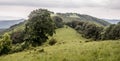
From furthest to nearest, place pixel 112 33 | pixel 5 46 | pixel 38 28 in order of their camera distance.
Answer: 1. pixel 112 33
2. pixel 38 28
3. pixel 5 46

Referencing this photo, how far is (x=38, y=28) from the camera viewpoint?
58.1 metres

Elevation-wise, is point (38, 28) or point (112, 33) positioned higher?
point (38, 28)

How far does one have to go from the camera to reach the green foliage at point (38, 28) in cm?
5738

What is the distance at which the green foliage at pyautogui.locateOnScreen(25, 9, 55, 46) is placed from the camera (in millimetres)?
57375

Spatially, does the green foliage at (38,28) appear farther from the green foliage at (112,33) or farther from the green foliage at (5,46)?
the green foliage at (112,33)

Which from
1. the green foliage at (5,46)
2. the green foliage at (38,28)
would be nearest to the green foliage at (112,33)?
the green foliage at (38,28)

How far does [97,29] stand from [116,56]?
105771 millimetres

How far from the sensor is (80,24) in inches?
6452

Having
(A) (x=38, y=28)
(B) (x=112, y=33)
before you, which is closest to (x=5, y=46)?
(A) (x=38, y=28)

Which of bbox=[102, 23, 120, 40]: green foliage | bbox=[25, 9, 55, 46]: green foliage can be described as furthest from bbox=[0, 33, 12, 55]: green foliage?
bbox=[102, 23, 120, 40]: green foliage

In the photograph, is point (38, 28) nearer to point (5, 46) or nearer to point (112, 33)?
point (5, 46)

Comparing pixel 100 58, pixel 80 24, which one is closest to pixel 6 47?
pixel 100 58

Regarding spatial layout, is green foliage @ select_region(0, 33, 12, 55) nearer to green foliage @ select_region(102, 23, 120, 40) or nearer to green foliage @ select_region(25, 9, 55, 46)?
green foliage @ select_region(25, 9, 55, 46)

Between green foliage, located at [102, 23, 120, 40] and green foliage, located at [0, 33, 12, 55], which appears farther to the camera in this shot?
green foliage, located at [102, 23, 120, 40]
